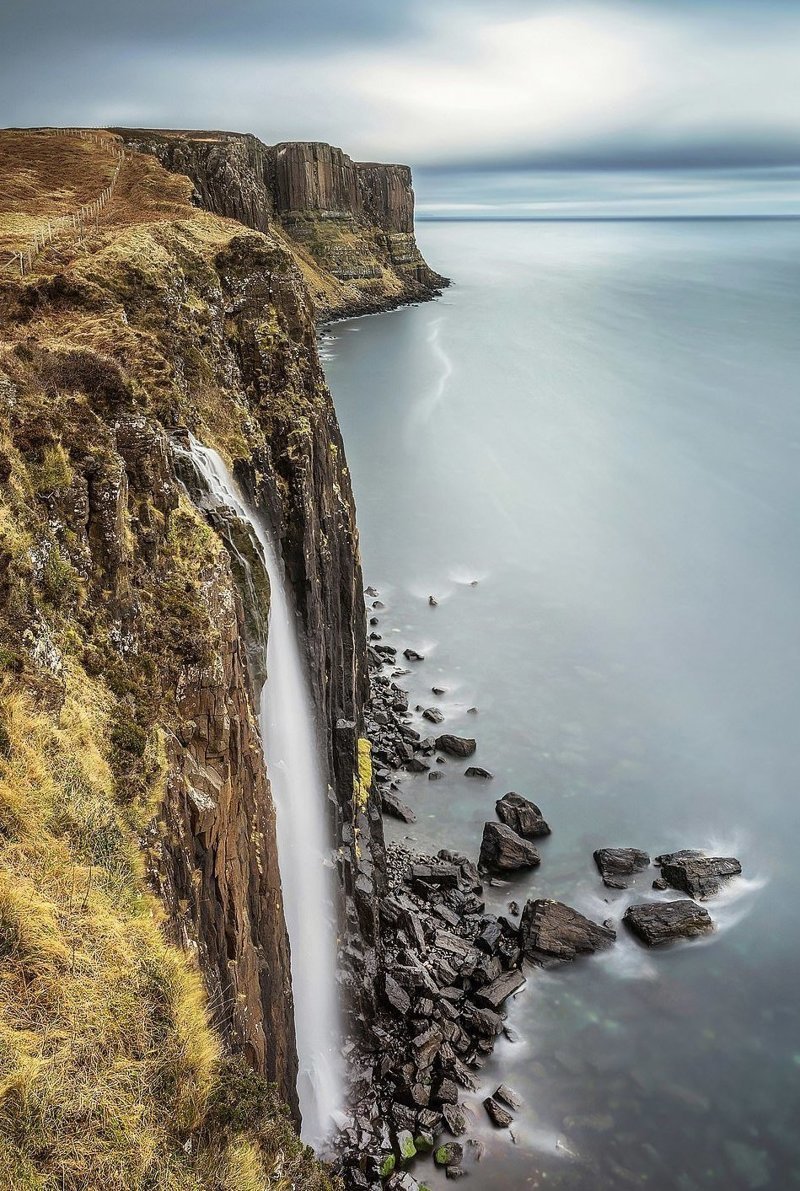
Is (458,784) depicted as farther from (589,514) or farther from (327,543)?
(589,514)

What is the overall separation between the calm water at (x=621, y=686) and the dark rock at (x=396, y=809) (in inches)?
22.6

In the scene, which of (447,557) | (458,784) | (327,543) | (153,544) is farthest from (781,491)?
(153,544)

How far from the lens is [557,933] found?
22.7m

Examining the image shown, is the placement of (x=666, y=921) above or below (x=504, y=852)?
below

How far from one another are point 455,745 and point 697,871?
906cm

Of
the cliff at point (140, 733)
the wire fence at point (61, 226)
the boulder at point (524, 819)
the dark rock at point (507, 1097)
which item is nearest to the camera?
the cliff at point (140, 733)

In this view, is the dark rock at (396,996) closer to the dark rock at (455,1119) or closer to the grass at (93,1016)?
the dark rock at (455,1119)

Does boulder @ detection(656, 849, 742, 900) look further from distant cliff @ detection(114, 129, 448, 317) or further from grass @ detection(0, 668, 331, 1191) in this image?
distant cliff @ detection(114, 129, 448, 317)

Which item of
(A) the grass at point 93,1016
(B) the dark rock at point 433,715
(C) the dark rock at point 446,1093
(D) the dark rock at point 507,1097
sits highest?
(A) the grass at point 93,1016

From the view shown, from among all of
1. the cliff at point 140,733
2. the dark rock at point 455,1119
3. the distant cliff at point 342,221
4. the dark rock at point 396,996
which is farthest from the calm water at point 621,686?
the distant cliff at point 342,221

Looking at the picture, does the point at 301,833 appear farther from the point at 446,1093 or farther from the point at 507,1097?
the point at 507,1097

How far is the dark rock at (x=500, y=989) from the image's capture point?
2052 centimetres

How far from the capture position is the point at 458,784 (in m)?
29.0

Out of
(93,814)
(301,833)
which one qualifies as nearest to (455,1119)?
(301,833)
